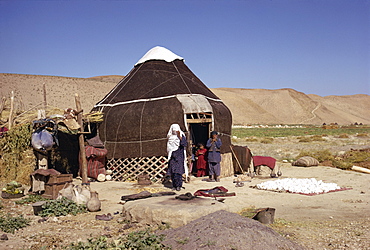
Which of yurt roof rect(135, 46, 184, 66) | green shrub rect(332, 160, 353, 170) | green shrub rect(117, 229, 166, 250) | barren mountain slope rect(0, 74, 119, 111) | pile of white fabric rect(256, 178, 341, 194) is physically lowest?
green shrub rect(332, 160, 353, 170)

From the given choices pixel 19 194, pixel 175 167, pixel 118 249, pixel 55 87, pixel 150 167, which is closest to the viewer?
pixel 118 249

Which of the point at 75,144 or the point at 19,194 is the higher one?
the point at 75,144

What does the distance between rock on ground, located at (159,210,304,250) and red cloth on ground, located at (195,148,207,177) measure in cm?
548

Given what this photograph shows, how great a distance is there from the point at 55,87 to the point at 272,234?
60515 mm

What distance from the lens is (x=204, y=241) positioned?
11.6 feet

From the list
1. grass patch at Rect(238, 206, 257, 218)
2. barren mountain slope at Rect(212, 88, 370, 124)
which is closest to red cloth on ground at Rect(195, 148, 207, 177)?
grass patch at Rect(238, 206, 257, 218)

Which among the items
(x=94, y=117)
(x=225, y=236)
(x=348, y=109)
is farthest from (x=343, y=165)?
(x=348, y=109)

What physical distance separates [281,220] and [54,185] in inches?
167

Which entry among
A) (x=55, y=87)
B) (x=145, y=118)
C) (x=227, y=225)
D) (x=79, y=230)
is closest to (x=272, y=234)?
(x=227, y=225)

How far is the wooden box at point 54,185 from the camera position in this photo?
21.2ft

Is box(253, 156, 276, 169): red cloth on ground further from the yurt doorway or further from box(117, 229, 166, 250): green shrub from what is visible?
box(117, 229, 166, 250): green shrub

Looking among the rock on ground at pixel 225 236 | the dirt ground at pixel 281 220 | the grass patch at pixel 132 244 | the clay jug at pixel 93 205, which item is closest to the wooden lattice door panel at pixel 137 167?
the dirt ground at pixel 281 220

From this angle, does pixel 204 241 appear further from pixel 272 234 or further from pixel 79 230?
pixel 79 230

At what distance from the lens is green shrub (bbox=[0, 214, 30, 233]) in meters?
4.53
